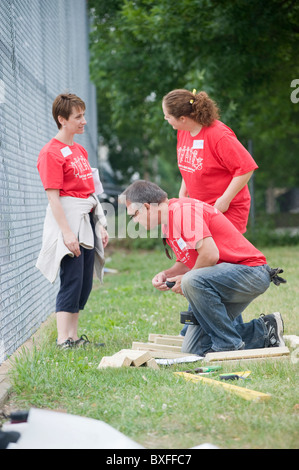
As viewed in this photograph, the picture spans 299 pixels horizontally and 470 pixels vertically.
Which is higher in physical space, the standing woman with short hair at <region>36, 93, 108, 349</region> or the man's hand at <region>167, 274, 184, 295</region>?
the standing woman with short hair at <region>36, 93, 108, 349</region>

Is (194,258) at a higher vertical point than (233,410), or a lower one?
higher

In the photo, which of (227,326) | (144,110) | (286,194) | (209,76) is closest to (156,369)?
(227,326)

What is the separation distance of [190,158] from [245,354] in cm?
147

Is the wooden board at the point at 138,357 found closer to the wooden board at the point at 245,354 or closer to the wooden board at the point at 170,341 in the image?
the wooden board at the point at 245,354

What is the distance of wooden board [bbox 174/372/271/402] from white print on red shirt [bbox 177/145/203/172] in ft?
5.25

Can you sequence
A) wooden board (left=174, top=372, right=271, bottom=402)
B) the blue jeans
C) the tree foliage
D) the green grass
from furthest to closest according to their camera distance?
the tree foliage → the blue jeans → wooden board (left=174, top=372, right=271, bottom=402) → the green grass

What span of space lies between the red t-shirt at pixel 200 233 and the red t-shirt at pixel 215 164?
42cm

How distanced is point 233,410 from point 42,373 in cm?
123

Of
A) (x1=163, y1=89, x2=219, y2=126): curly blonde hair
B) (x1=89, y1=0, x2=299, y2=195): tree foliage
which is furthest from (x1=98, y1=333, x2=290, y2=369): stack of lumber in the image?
(x1=89, y1=0, x2=299, y2=195): tree foliage

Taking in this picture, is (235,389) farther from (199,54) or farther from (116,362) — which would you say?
(199,54)

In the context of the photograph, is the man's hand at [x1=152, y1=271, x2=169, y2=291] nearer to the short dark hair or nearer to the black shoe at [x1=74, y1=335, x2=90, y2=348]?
the black shoe at [x1=74, y1=335, x2=90, y2=348]

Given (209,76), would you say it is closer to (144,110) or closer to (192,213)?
(144,110)

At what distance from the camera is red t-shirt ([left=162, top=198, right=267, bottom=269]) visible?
3.97m

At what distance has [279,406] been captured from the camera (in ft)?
10.0
